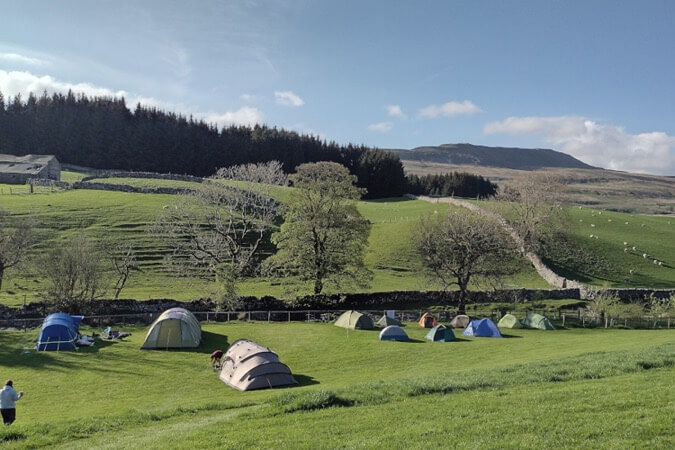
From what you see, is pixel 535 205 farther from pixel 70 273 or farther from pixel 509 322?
pixel 70 273

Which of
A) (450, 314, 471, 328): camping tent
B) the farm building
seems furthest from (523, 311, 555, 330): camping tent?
the farm building

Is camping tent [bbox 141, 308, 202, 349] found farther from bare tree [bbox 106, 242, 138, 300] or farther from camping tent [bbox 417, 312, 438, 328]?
camping tent [bbox 417, 312, 438, 328]

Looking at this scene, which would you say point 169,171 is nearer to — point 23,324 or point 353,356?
point 23,324

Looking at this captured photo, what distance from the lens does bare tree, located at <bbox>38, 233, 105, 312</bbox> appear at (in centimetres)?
3816

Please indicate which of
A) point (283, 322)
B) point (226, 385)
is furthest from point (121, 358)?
point (283, 322)

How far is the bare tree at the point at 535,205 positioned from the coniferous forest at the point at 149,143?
182 feet

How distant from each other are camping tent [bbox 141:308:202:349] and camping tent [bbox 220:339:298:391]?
6.92 metres

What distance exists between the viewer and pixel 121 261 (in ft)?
170

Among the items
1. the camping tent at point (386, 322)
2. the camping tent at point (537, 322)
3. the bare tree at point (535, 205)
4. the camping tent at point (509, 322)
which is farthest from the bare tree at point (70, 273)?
the bare tree at point (535, 205)

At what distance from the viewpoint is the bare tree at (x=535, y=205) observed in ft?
206

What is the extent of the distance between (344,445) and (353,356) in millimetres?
19014

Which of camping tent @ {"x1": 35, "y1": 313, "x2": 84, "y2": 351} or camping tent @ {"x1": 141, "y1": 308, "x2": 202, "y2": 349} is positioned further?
camping tent @ {"x1": 141, "y1": 308, "x2": 202, "y2": 349}

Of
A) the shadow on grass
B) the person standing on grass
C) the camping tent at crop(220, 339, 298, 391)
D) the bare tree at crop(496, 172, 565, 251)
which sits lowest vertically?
the shadow on grass

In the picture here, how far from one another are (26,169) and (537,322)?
87202 mm
